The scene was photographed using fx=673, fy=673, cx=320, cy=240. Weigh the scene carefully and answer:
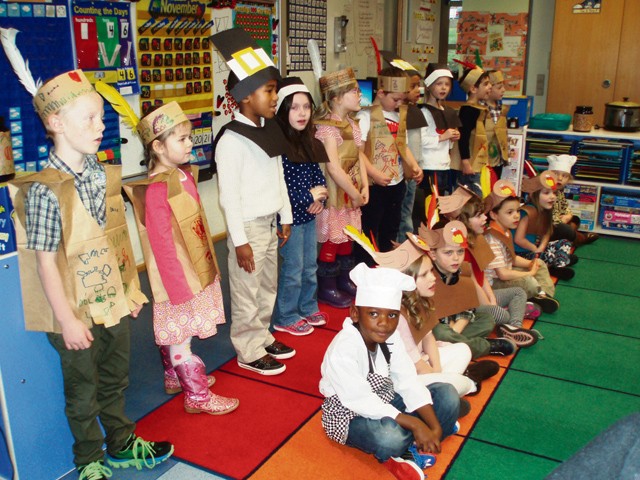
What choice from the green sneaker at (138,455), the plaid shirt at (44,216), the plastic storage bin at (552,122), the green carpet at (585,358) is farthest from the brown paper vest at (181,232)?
the plastic storage bin at (552,122)

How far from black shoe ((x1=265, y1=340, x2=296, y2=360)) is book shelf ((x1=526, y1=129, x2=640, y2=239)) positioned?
10.5ft

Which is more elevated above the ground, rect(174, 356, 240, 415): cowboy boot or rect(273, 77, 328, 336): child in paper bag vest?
rect(273, 77, 328, 336): child in paper bag vest

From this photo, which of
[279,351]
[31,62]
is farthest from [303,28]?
[279,351]

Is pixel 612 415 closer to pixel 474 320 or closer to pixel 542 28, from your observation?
pixel 474 320

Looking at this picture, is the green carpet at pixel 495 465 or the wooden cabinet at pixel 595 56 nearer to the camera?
the green carpet at pixel 495 465

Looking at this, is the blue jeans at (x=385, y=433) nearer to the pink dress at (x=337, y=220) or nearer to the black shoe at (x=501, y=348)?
the black shoe at (x=501, y=348)

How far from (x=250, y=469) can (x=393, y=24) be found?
17.4 ft

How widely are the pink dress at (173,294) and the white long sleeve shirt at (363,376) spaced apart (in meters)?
0.55

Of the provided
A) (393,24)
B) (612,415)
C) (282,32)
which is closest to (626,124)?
(393,24)

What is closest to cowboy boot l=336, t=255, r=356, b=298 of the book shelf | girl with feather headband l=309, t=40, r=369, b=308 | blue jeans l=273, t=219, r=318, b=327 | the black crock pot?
girl with feather headband l=309, t=40, r=369, b=308

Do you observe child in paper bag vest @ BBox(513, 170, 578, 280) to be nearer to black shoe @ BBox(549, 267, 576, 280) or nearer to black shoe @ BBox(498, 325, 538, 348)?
black shoe @ BBox(549, 267, 576, 280)

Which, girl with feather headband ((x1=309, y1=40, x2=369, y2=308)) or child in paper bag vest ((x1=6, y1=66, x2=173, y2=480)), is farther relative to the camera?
girl with feather headband ((x1=309, y1=40, x2=369, y2=308))

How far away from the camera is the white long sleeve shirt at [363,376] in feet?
7.43

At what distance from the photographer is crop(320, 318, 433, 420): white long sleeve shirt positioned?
2.26m
